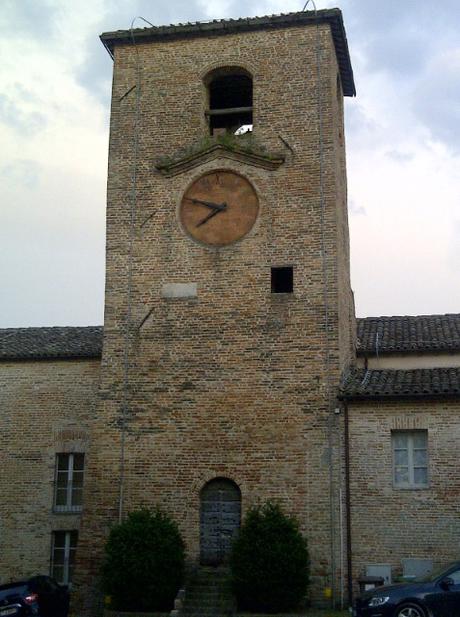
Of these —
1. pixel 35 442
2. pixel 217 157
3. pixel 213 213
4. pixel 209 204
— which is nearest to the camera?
pixel 213 213

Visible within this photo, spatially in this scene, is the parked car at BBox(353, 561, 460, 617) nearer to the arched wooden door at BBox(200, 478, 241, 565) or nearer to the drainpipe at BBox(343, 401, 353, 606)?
the drainpipe at BBox(343, 401, 353, 606)

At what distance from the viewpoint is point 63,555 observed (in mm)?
21250

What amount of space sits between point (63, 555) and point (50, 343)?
5787mm

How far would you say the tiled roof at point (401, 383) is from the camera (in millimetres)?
17812

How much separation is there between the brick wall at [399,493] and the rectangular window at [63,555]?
7.80 metres

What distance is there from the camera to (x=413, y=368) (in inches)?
Answer: 842

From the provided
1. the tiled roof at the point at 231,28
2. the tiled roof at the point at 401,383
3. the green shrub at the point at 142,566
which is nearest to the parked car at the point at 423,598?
the green shrub at the point at 142,566

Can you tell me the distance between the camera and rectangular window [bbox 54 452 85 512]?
21516mm

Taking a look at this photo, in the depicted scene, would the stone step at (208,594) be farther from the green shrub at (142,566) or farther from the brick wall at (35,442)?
the brick wall at (35,442)

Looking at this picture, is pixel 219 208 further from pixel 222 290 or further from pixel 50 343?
pixel 50 343

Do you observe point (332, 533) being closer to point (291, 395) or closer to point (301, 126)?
point (291, 395)

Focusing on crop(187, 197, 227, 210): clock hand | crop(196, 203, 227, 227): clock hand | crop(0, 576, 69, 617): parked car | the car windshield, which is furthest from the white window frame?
crop(187, 197, 227, 210): clock hand

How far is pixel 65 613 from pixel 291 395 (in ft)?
22.3

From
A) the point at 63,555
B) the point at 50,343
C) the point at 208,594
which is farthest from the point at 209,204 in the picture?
the point at 63,555
